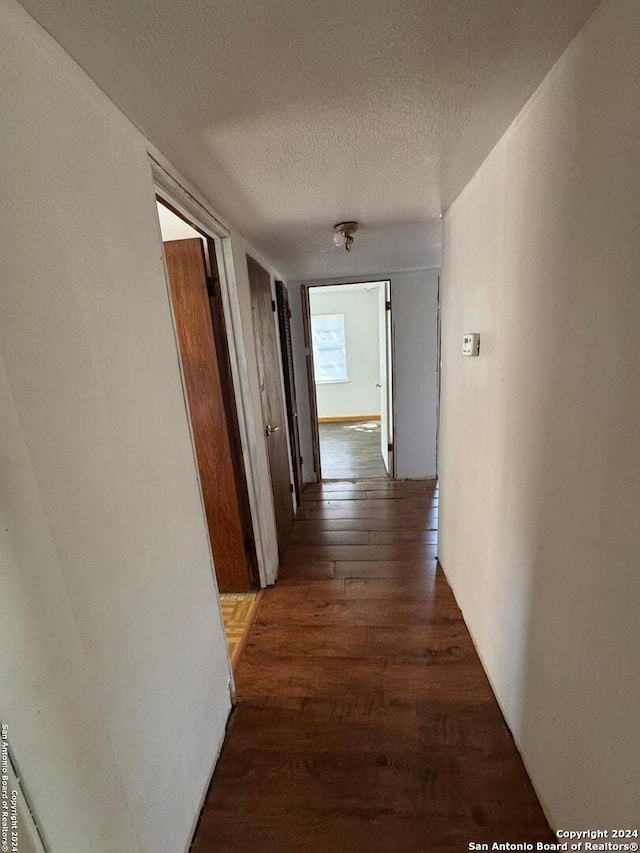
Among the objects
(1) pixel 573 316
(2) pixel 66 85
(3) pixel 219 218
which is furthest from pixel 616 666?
(3) pixel 219 218

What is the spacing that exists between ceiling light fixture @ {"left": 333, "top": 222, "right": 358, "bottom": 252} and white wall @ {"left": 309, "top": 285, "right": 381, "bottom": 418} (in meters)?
3.96

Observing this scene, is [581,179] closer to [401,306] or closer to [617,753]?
[617,753]

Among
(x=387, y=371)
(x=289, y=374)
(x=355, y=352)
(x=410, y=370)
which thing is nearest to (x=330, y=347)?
(x=355, y=352)

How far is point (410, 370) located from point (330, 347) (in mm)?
3089

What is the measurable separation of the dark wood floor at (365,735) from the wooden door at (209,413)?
322 mm

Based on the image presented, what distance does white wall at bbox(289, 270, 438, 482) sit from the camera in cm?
320

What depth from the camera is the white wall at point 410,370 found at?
3.20m

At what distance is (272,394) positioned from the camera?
2.49m

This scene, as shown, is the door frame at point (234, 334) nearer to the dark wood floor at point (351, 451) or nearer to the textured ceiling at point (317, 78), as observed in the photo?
the textured ceiling at point (317, 78)

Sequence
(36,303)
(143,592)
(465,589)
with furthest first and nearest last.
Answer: (465,589)
(143,592)
(36,303)

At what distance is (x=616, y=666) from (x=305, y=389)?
315 centimetres

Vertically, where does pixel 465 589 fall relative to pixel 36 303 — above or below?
below

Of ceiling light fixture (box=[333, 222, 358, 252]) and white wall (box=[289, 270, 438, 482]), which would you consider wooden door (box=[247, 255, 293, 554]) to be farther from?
white wall (box=[289, 270, 438, 482])

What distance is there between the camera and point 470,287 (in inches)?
58.7
